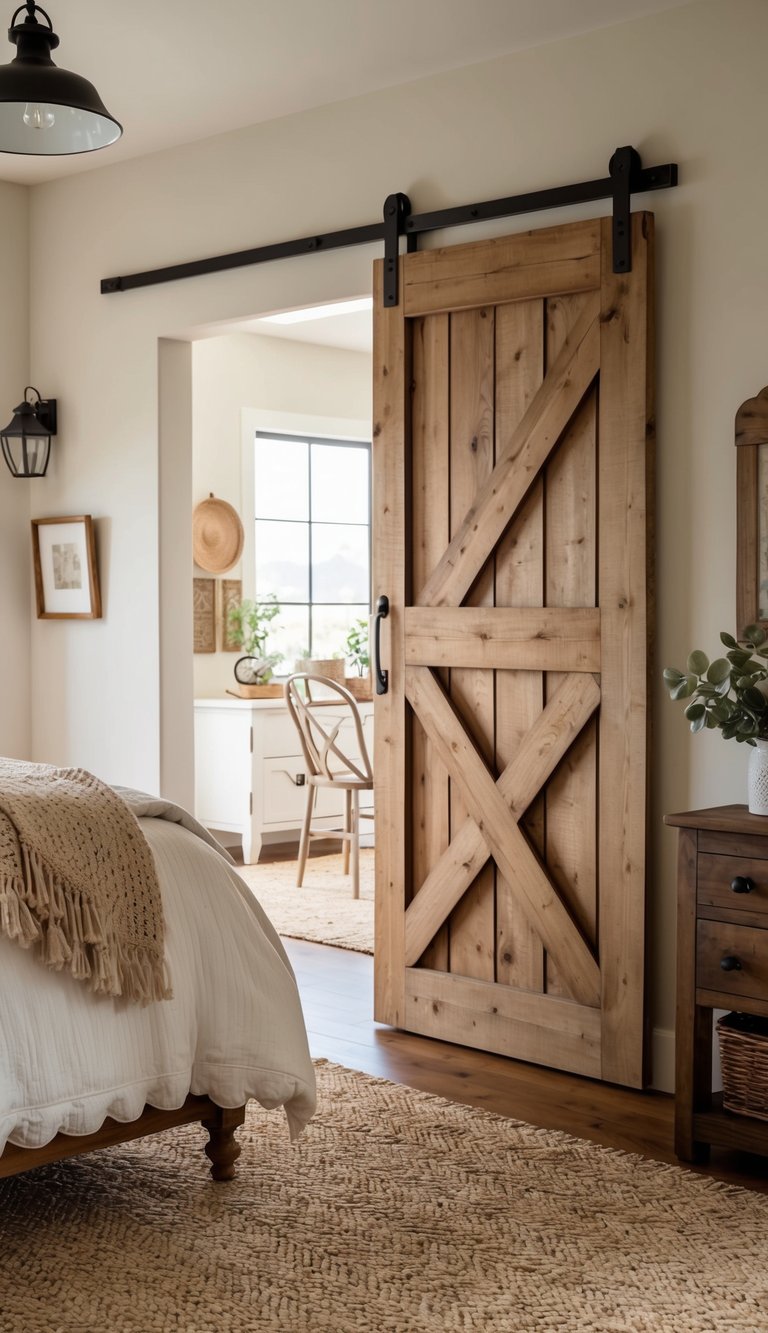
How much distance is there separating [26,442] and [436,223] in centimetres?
191

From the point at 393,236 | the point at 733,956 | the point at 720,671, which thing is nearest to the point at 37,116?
the point at 393,236

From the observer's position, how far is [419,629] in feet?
12.4

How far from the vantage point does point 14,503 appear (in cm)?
511

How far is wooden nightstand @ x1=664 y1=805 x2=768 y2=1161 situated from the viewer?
→ 276 centimetres

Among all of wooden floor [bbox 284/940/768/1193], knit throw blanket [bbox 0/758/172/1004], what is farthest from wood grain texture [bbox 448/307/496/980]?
knit throw blanket [bbox 0/758/172/1004]

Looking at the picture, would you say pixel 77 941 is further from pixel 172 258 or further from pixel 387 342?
pixel 172 258

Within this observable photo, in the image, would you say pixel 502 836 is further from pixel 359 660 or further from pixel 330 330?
pixel 330 330

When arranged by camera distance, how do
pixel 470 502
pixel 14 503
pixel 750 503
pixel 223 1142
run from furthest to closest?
pixel 14 503 → pixel 470 502 → pixel 750 503 → pixel 223 1142

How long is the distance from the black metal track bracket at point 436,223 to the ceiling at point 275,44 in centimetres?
38

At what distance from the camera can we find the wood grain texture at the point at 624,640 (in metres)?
3.31

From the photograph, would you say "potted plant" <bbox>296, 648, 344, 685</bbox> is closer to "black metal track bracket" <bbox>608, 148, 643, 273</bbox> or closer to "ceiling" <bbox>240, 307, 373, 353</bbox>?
"ceiling" <bbox>240, 307, 373, 353</bbox>

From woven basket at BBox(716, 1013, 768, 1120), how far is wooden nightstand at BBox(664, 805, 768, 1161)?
0.03 m

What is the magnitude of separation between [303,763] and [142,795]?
3.46 m

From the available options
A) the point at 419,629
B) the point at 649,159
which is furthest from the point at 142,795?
the point at 649,159
